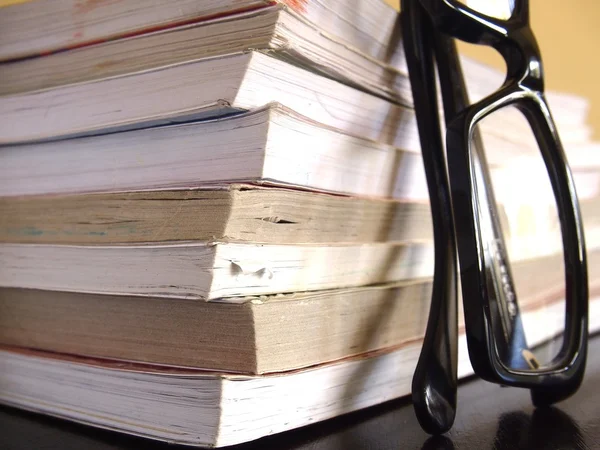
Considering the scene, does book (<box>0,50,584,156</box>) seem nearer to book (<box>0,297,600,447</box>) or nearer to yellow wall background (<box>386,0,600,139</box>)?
book (<box>0,297,600,447</box>)

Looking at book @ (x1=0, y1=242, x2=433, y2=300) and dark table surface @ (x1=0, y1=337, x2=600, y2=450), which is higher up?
book @ (x1=0, y1=242, x2=433, y2=300)

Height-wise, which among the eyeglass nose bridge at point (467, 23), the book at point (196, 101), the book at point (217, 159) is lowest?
the book at point (217, 159)

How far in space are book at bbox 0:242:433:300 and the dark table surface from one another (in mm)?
85

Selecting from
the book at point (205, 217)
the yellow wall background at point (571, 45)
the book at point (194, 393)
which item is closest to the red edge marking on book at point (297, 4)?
the book at point (205, 217)

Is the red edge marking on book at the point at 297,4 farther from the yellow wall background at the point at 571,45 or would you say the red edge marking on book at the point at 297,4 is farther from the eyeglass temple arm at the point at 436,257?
the yellow wall background at the point at 571,45

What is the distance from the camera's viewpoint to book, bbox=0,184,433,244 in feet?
1.10

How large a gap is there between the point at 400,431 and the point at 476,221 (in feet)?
0.46

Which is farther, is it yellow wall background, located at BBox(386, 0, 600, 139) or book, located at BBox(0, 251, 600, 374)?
yellow wall background, located at BBox(386, 0, 600, 139)

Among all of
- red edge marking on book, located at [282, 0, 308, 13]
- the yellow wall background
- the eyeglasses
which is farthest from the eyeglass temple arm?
the yellow wall background

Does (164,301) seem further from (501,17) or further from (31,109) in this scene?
(501,17)

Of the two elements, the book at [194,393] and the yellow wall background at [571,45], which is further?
the yellow wall background at [571,45]

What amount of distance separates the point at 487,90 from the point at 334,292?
264 millimetres

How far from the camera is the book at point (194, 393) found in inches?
13.1

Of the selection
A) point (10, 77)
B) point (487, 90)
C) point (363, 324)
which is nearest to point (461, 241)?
point (363, 324)
